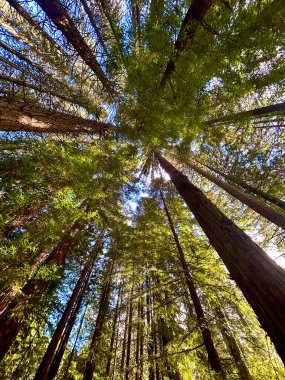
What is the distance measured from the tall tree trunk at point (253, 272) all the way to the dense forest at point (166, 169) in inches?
0.6

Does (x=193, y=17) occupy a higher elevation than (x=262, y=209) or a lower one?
lower

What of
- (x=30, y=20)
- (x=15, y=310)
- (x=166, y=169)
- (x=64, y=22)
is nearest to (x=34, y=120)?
(x=30, y=20)

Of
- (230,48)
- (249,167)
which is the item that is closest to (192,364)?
(249,167)

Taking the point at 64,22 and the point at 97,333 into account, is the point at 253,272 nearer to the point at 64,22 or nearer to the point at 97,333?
the point at 64,22

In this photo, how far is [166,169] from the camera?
5.82 m

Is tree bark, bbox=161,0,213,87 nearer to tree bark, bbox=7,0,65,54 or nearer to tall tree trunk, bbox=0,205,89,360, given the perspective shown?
tree bark, bbox=7,0,65,54

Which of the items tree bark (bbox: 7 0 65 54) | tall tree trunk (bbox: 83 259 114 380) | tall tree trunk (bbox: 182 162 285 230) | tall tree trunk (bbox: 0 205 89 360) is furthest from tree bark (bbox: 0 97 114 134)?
tall tree trunk (bbox: 182 162 285 230)

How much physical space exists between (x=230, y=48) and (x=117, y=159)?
4.49 metres

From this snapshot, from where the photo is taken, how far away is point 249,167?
5270 mm

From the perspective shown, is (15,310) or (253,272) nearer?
(253,272)

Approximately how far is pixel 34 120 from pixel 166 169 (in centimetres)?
364

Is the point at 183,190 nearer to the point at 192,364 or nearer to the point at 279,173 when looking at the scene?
the point at 279,173

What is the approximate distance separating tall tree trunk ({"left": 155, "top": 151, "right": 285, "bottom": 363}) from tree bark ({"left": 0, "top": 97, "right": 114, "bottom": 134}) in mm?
4017

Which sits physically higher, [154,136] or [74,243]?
[74,243]
